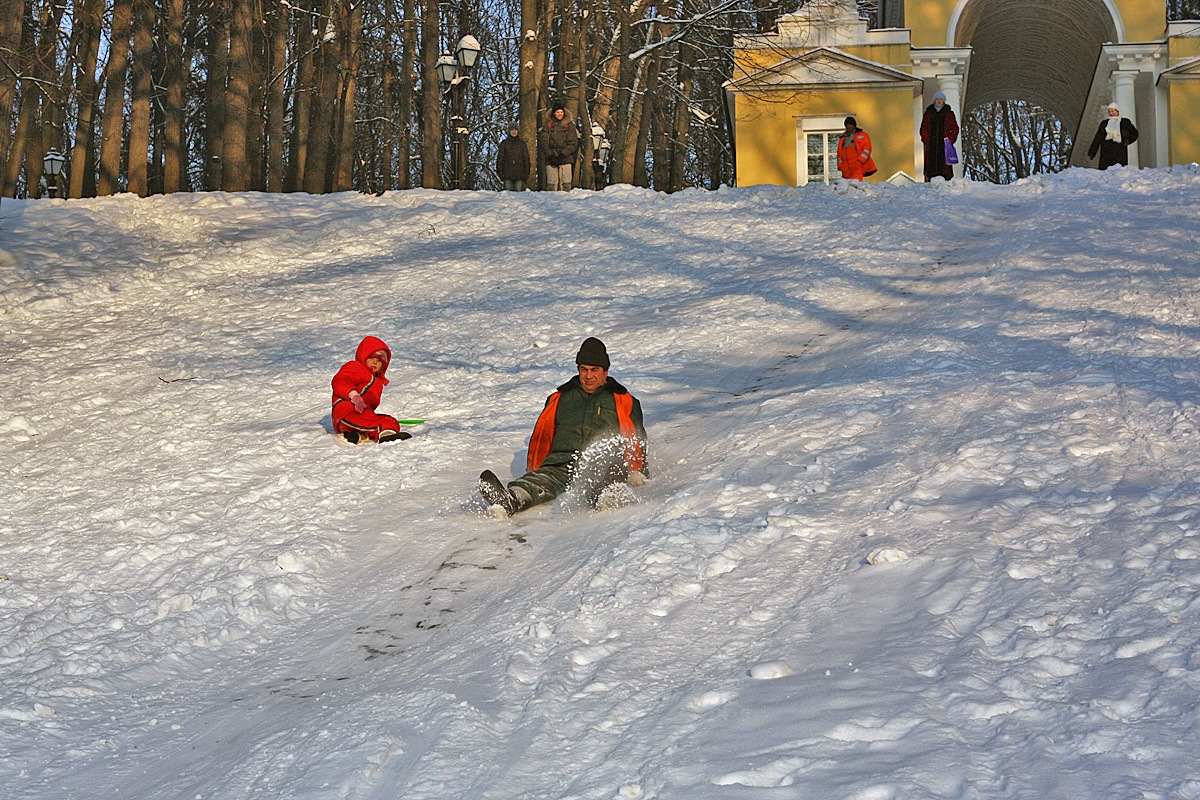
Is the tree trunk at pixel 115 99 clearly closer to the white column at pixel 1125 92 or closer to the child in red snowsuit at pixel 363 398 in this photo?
the child in red snowsuit at pixel 363 398

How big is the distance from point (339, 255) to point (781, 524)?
11.2 meters

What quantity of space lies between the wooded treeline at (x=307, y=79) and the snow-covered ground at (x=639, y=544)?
26.7 feet

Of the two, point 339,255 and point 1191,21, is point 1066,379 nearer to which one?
point 339,255

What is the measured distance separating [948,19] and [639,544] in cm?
2606

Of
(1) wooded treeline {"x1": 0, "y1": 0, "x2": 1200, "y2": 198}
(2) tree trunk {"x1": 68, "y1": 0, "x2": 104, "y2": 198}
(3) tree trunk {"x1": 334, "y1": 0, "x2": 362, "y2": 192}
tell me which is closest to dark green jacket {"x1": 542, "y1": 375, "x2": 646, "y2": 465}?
(1) wooded treeline {"x1": 0, "y1": 0, "x2": 1200, "y2": 198}

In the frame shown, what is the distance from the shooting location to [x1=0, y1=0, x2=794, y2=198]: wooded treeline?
21.1 meters

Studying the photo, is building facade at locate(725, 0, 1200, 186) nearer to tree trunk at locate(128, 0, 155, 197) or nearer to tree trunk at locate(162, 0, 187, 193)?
tree trunk at locate(162, 0, 187, 193)

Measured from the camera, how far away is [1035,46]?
33.3 m

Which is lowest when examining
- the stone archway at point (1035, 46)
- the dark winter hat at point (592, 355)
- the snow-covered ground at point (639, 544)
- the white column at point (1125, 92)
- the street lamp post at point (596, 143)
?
the snow-covered ground at point (639, 544)

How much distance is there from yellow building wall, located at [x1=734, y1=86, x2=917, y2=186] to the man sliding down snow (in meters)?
21.0

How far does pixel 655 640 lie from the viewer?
17.3 feet

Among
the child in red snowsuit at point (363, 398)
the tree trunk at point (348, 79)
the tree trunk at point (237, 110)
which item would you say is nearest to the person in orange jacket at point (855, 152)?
the tree trunk at point (348, 79)

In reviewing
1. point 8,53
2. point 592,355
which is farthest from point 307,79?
point 592,355

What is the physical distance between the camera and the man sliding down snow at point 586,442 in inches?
307
